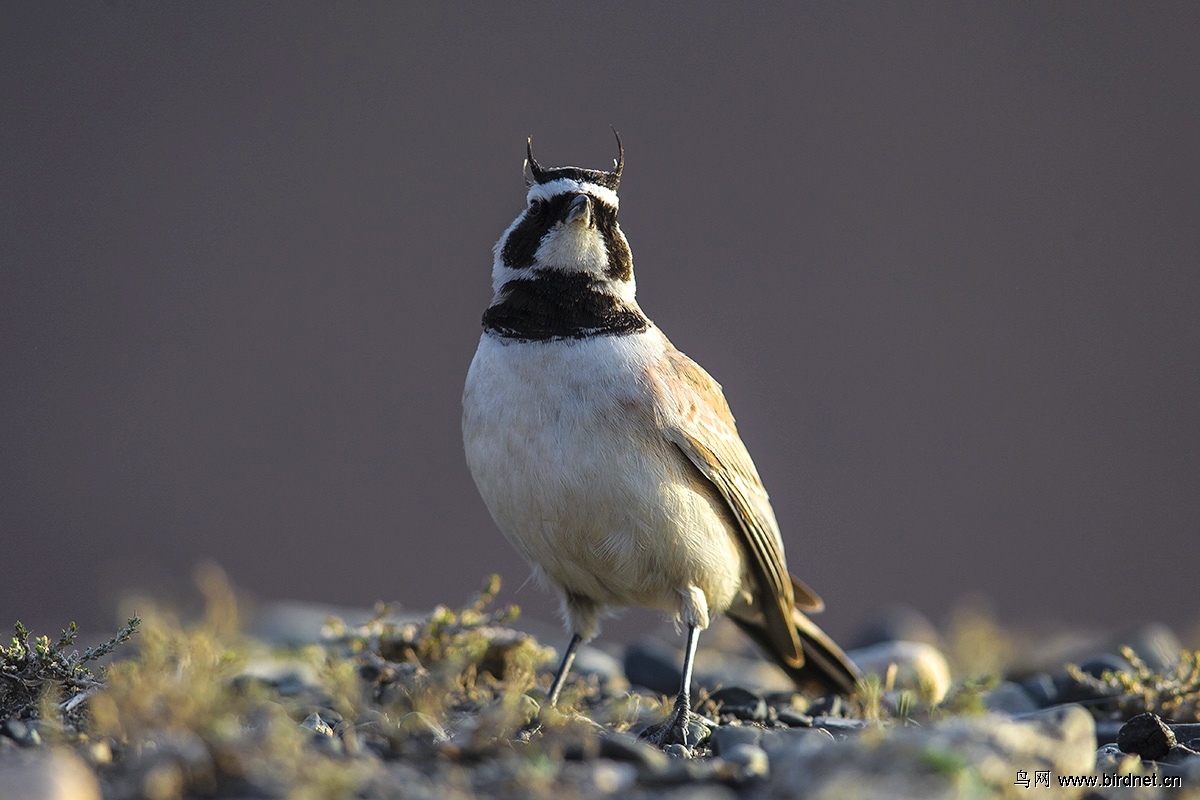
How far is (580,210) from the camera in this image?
14.2ft

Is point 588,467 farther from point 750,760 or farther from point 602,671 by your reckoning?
point 602,671

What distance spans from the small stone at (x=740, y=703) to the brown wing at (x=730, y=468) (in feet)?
1.14

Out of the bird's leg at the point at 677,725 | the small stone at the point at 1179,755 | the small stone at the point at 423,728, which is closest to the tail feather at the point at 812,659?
the bird's leg at the point at 677,725

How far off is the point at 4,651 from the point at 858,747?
251cm

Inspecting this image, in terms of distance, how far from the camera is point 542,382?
13.8 ft

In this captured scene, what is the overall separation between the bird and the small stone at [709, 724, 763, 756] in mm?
611

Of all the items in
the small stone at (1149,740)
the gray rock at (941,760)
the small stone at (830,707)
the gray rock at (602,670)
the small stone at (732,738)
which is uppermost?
the gray rock at (941,760)

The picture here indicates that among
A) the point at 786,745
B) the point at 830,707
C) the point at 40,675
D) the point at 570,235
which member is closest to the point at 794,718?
the point at 830,707

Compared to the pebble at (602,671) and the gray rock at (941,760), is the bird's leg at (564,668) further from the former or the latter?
the gray rock at (941,760)

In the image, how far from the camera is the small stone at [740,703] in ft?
15.1

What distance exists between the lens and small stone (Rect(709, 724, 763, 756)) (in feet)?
10.5

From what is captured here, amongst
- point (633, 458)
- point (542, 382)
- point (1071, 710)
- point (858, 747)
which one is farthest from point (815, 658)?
point (858, 747)

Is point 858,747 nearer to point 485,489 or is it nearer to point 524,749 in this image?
point 524,749

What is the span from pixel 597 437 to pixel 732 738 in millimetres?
1240
